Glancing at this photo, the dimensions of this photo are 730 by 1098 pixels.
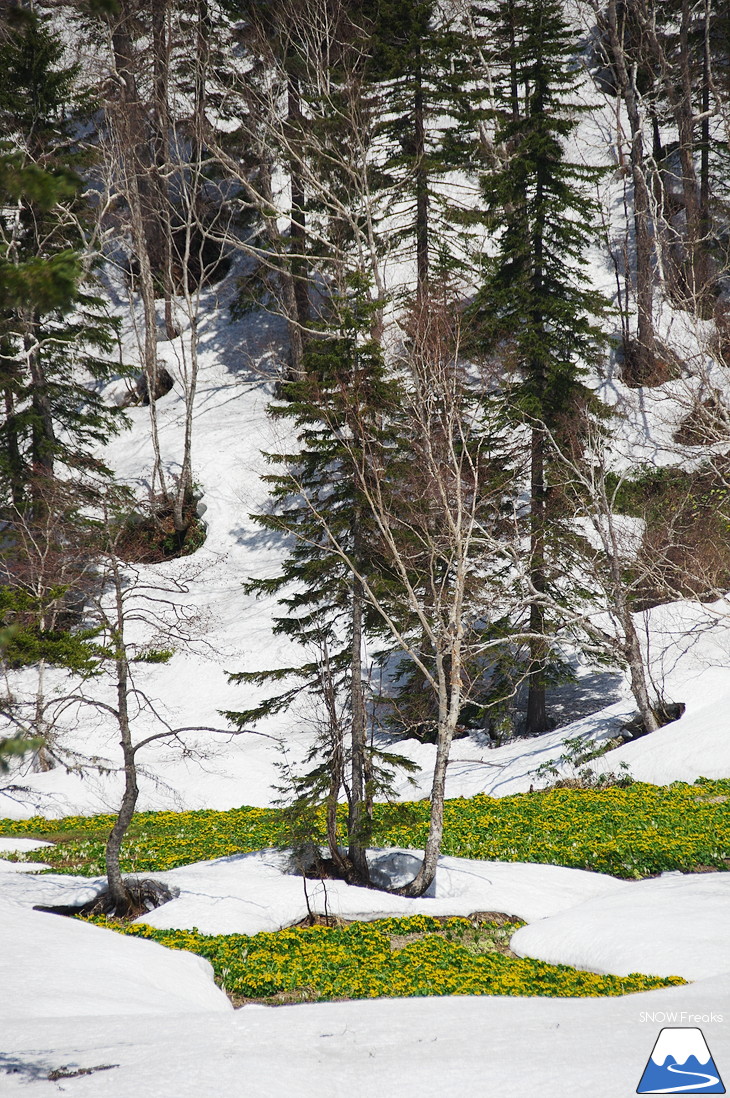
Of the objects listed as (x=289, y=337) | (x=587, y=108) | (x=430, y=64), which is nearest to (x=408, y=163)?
(x=430, y=64)

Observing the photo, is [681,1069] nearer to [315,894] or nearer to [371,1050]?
[371,1050]

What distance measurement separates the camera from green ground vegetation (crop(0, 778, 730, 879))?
39.5 ft

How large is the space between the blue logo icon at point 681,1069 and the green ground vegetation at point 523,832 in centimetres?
707

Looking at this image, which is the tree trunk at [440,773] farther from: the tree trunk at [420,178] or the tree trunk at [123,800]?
the tree trunk at [420,178]

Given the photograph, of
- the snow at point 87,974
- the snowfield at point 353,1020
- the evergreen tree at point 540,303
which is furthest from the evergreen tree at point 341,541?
the evergreen tree at point 540,303

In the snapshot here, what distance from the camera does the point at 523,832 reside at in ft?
45.8

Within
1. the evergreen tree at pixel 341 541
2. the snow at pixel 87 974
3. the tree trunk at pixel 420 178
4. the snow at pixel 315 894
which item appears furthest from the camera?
the tree trunk at pixel 420 178

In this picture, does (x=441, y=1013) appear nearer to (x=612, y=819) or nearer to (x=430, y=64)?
(x=612, y=819)

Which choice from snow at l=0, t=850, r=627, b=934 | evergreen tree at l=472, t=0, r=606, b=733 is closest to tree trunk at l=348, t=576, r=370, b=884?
snow at l=0, t=850, r=627, b=934

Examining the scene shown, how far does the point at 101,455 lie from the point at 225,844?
21540 millimetres

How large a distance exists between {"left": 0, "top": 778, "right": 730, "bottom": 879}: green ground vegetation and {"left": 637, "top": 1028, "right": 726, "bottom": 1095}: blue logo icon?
707 centimetres

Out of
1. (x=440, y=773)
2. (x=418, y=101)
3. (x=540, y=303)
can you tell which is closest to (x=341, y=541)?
(x=440, y=773)

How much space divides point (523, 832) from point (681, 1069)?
9.80m

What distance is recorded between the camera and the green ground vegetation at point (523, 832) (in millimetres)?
12047
